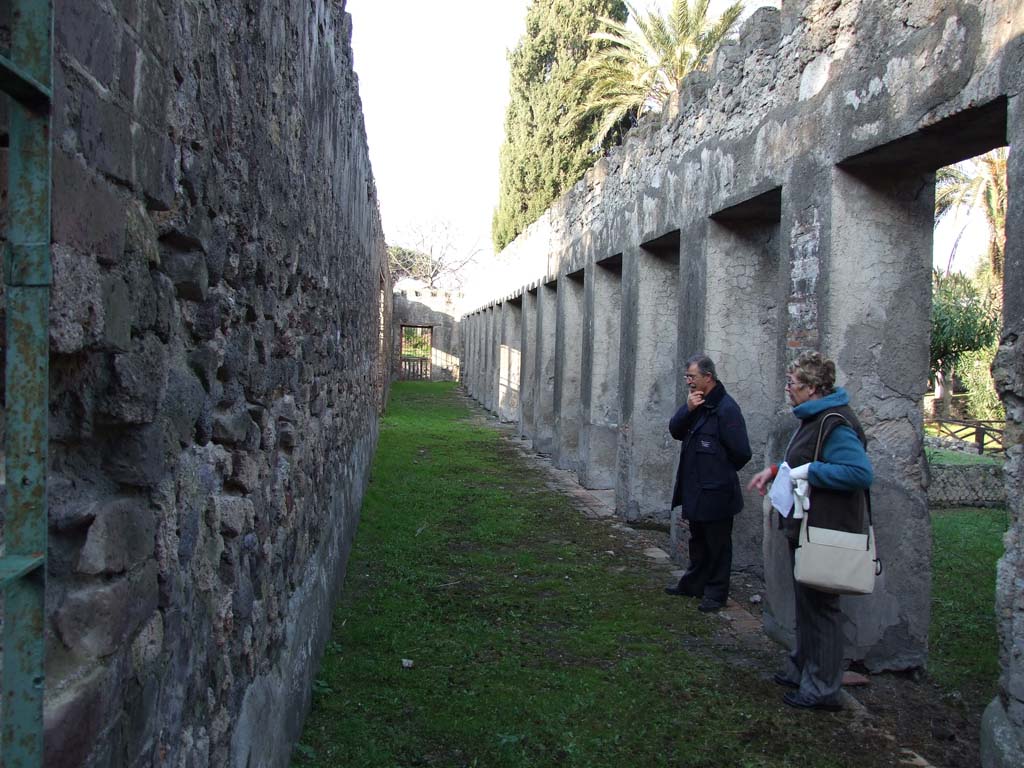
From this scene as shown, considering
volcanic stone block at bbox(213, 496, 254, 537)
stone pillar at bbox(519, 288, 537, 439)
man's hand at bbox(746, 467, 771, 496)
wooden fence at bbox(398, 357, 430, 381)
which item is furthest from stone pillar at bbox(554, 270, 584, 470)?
wooden fence at bbox(398, 357, 430, 381)

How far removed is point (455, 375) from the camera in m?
35.5

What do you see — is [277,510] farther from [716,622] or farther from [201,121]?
[716,622]

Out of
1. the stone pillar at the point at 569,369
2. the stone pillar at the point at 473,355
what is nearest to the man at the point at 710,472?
the stone pillar at the point at 569,369

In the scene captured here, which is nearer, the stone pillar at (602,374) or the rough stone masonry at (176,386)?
the rough stone masonry at (176,386)

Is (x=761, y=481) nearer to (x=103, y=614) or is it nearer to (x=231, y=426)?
(x=231, y=426)

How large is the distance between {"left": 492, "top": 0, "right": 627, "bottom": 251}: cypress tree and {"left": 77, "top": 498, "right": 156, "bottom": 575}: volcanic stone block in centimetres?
2507

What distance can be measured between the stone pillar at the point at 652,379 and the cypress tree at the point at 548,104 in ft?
60.2

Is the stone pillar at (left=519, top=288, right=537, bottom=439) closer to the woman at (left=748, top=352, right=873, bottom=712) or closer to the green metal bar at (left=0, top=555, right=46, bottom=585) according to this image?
the woman at (left=748, top=352, right=873, bottom=712)

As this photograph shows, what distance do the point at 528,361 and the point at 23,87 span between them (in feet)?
45.3

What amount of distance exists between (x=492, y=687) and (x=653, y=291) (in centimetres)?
492

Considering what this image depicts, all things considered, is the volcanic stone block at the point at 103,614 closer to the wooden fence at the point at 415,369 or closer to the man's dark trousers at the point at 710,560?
the man's dark trousers at the point at 710,560

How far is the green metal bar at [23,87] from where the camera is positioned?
103 cm

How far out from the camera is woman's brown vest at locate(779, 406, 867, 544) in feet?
12.7

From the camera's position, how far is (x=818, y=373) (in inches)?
161
